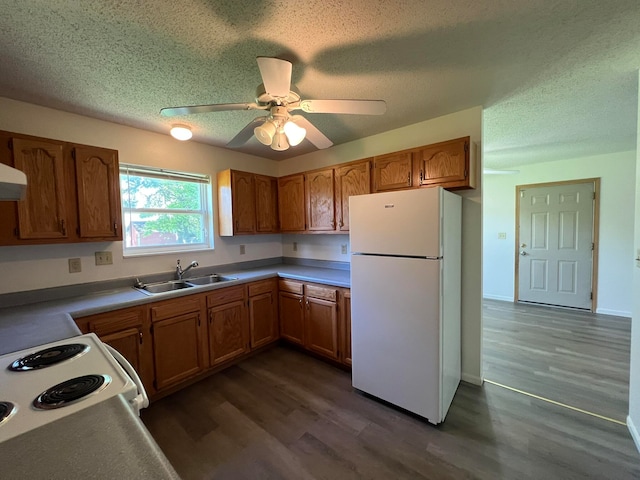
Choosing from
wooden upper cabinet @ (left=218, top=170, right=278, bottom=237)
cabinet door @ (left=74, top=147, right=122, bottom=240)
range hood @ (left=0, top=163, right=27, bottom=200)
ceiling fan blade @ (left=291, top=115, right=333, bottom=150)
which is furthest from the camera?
wooden upper cabinet @ (left=218, top=170, right=278, bottom=237)

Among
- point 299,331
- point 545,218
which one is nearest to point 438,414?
point 299,331

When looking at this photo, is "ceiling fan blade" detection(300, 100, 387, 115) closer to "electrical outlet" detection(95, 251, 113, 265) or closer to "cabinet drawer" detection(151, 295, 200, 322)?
"cabinet drawer" detection(151, 295, 200, 322)

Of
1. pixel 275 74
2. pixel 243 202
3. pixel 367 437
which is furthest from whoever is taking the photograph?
pixel 243 202

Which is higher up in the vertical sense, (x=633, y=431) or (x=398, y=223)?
(x=398, y=223)

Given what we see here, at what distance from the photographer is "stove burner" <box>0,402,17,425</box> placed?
0.74 meters

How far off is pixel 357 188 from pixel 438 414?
198 centimetres

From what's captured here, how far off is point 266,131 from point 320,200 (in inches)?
57.5

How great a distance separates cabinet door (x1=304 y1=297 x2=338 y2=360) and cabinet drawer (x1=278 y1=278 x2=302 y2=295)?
0.17 m

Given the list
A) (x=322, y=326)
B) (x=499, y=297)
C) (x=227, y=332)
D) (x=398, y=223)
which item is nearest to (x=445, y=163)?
(x=398, y=223)

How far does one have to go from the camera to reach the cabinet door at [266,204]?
3.23 meters

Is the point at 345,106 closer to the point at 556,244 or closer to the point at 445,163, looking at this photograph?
Answer: the point at 445,163

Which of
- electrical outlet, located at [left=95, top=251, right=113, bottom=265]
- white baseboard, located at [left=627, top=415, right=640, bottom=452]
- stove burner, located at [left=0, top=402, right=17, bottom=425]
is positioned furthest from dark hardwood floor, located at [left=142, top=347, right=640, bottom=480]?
electrical outlet, located at [left=95, top=251, right=113, bottom=265]

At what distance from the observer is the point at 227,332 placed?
2.60 m

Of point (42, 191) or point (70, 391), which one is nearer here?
point (70, 391)
